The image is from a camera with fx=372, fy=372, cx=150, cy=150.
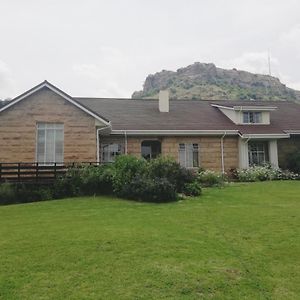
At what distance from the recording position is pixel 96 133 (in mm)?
21359

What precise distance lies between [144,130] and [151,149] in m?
2.11

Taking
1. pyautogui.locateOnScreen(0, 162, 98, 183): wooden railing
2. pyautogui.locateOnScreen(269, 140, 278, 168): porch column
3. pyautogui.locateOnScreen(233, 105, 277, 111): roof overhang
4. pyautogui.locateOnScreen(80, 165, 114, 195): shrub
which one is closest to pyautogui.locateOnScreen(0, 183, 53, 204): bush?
pyautogui.locateOnScreen(0, 162, 98, 183): wooden railing

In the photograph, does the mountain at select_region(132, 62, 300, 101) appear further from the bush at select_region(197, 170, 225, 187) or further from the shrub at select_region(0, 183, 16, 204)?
the shrub at select_region(0, 183, 16, 204)

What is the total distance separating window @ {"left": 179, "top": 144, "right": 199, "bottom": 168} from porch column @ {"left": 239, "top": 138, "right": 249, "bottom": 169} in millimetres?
3163

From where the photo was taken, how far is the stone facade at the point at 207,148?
84.2ft

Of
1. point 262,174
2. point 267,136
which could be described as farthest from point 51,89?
point 267,136

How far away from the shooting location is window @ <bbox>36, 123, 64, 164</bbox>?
829 inches

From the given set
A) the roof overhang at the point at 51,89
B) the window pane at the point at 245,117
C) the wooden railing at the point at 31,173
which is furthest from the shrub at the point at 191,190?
the window pane at the point at 245,117

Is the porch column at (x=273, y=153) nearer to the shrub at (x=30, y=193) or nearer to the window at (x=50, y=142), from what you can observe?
A: the window at (x=50, y=142)

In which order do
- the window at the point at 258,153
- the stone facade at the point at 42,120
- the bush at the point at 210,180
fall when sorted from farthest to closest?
the window at the point at 258,153
the bush at the point at 210,180
the stone facade at the point at 42,120

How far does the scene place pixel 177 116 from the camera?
29156 millimetres

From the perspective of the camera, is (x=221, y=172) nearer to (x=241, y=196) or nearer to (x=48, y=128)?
(x=241, y=196)

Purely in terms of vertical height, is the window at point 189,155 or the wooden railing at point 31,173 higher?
the window at point 189,155

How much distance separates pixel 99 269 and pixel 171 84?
95343 mm
